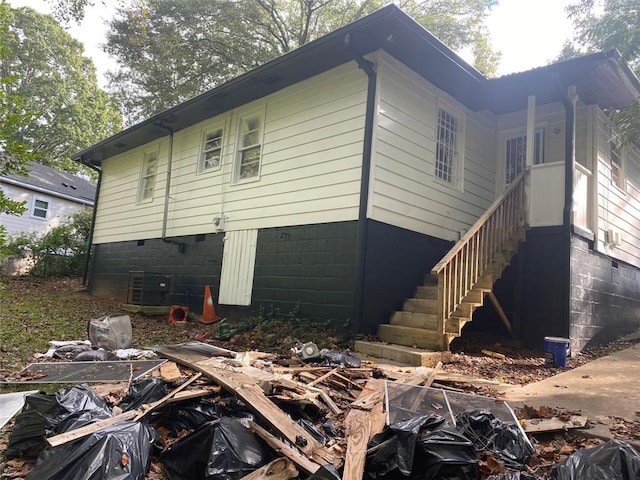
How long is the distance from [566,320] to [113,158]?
12.8 meters

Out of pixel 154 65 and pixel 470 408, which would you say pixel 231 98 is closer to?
pixel 470 408

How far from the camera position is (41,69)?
27906 millimetres

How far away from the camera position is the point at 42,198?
21.6 m

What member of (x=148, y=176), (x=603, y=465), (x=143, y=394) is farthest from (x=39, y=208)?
(x=603, y=465)

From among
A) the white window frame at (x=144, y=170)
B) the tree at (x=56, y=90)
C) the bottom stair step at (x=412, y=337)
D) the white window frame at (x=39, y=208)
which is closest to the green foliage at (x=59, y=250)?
the white window frame at (x=39, y=208)

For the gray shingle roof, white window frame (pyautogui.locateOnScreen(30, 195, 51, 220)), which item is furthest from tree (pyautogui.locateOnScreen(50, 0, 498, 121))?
white window frame (pyautogui.locateOnScreen(30, 195, 51, 220))

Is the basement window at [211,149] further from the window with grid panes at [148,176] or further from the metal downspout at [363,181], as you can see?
the metal downspout at [363,181]

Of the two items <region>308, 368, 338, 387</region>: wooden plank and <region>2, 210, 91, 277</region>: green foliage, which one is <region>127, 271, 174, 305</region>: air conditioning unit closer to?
<region>308, 368, 338, 387</region>: wooden plank

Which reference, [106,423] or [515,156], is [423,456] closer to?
[106,423]

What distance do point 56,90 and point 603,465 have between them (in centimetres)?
3348

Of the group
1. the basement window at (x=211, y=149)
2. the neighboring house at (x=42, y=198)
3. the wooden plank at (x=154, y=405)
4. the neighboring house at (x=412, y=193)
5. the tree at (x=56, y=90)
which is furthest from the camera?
the tree at (x=56, y=90)

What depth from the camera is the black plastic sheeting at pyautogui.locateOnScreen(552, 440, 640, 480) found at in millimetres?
1971

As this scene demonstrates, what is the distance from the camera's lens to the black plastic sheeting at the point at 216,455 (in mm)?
2207

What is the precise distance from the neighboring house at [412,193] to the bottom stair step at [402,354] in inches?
11.4
